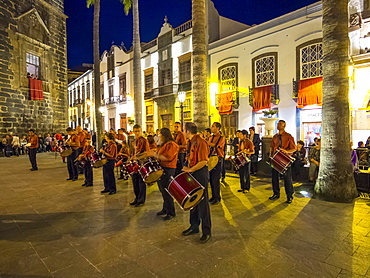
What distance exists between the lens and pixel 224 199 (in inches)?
249

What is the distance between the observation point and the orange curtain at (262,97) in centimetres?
1505

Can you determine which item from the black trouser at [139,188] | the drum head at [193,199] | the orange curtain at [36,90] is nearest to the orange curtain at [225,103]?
the black trouser at [139,188]

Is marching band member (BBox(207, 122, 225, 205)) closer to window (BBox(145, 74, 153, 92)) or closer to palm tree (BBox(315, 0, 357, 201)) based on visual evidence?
palm tree (BBox(315, 0, 357, 201))

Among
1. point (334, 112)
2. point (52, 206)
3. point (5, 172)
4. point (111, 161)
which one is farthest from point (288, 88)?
point (5, 172)

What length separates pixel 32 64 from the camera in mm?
19625

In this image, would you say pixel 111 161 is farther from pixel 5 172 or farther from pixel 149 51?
pixel 149 51

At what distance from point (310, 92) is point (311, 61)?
1.77 metres

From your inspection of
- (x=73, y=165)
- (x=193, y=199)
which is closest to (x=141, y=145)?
(x=193, y=199)

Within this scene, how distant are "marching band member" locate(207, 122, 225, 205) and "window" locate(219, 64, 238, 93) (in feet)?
37.9

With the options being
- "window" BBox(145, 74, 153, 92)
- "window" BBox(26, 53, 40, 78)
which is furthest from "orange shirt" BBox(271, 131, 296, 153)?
"window" BBox(145, 74, 153, 92)

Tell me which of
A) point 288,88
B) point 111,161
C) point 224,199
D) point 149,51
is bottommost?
point 224,199

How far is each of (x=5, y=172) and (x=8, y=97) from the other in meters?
9.06

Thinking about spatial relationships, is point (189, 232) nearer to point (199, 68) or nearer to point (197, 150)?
point (197, 150)

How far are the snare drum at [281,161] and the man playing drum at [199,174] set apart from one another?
96.6 inches
